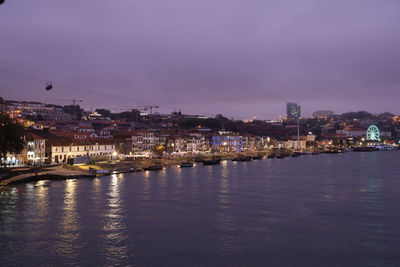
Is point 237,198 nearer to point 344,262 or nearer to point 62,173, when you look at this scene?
point 344,262

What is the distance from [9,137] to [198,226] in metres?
17.6

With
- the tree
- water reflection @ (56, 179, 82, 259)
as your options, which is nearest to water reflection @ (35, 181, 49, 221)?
water reflection @ (56, 179, 82, 259)

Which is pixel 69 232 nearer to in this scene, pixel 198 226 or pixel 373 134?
pixel 198 226

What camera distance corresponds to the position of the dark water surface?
39.3 ft

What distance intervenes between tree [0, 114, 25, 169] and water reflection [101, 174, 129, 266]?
390 inches

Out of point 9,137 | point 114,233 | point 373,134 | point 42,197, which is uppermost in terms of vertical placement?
point 373,134

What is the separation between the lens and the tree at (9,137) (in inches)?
1045

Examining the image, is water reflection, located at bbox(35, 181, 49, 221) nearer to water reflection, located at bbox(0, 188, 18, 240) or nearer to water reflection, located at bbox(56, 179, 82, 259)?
water reflection, located at bbox(56, 179, 82, 259)

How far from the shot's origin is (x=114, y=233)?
1438 centimetres

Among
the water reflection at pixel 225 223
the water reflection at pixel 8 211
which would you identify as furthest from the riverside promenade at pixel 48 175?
the water reflection at pixel 225 223

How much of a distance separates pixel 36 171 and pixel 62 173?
212cm

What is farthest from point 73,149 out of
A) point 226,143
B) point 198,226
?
point 226,143

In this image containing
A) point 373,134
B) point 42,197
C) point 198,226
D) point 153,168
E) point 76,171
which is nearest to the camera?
point 198,226

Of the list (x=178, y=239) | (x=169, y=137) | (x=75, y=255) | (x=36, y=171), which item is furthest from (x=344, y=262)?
(x=169, y=137)
